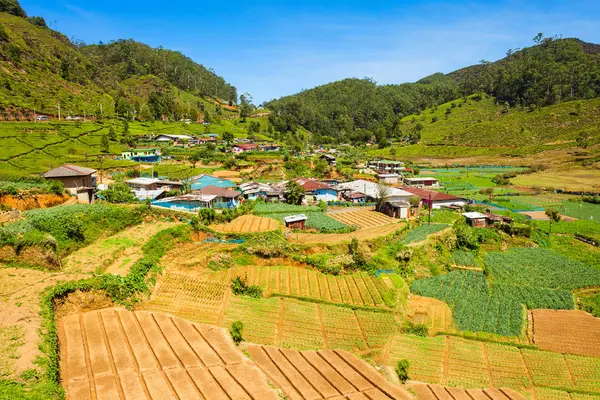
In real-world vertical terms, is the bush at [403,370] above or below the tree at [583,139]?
below

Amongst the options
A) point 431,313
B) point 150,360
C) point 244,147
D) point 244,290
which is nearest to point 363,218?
point 431,313

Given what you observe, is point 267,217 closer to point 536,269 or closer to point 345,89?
point 536,269

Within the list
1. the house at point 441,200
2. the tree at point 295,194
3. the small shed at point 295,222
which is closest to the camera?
the small shed at point 295,222

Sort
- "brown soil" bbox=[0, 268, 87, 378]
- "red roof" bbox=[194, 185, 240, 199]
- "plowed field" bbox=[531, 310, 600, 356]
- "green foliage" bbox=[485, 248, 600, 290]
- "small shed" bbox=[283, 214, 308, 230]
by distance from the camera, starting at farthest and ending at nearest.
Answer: "red roof" bbox=[194, 185, 240, 199], "small shed" bbox=[283, 214, 308, 230], "green foliage" bbox=[485, 248, 600, 290], "plowed field" bbox=[531, 310, 600, 356], "brown soil" bbox=[0, 268, 87, 378]

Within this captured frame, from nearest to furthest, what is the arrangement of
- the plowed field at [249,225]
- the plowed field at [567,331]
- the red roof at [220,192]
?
the plowed field at [567,331] → the plowed field at [249,225] → the red roof at [220,192]

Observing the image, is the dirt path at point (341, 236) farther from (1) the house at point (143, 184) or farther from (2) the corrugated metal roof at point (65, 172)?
(2) the corrugated metal roof at point (65, 172)

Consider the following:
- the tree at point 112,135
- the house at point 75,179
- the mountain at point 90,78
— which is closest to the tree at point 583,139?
the mountain at point 90,78

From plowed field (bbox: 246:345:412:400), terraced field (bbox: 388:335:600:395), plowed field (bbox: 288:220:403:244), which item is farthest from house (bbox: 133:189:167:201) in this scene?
terraced field (bbox: 388:335:600:395)

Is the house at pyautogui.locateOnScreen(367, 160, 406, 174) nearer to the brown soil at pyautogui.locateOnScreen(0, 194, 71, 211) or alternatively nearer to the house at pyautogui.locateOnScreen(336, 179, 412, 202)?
the house at pyautogui.locateOnScreen(336, 179, 412, 202)
